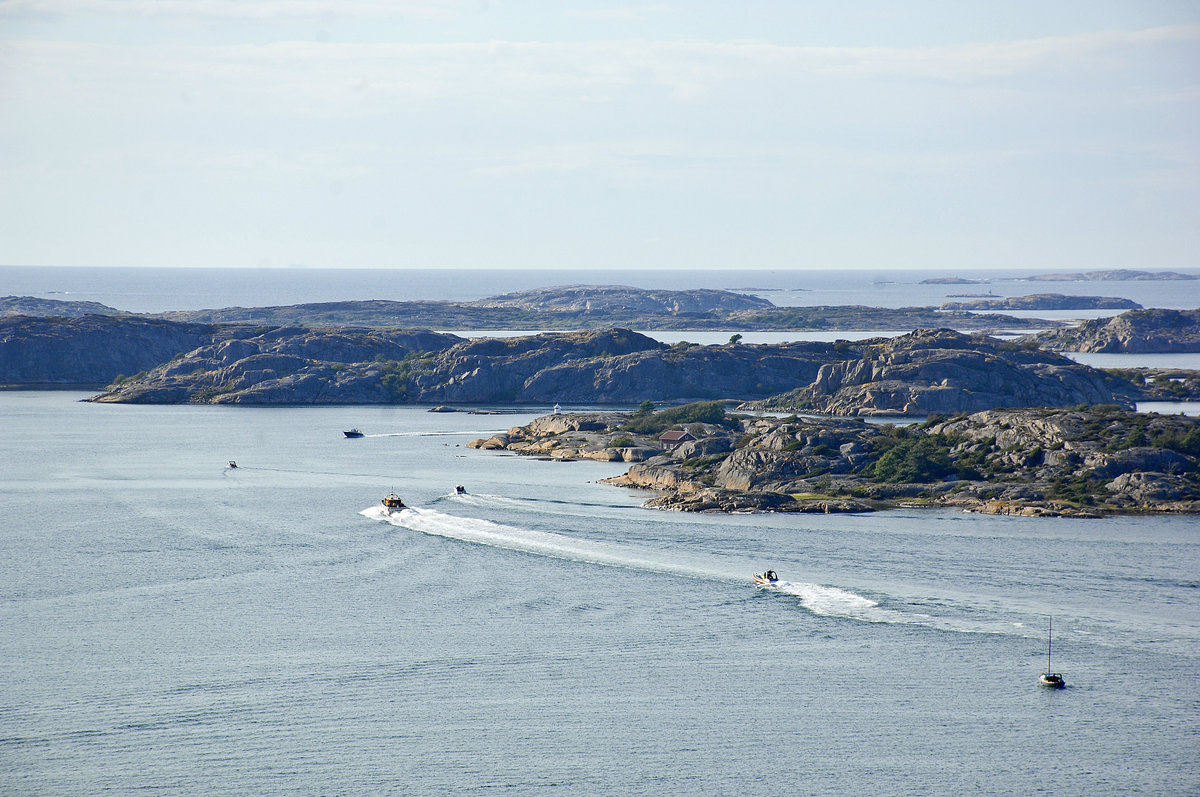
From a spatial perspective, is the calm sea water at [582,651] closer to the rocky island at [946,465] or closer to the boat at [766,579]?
the boat at [766,579]

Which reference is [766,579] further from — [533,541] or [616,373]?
[616,373]

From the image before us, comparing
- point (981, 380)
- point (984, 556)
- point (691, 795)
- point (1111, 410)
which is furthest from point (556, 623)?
point (981, 380)

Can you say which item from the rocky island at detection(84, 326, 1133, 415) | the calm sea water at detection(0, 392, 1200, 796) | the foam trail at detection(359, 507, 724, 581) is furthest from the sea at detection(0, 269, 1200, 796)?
the rocky island at detection(84, 326, 1133, 415)

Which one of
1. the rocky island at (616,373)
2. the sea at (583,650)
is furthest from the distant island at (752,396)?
the sea at (583,650)

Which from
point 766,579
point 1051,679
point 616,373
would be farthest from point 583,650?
point 616,373

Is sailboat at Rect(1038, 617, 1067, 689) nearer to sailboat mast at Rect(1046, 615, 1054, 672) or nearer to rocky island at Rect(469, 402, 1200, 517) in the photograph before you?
sailboat mast at Rect(1046, 615, 1054, 672)

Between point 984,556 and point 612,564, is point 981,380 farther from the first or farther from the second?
point 612,564
